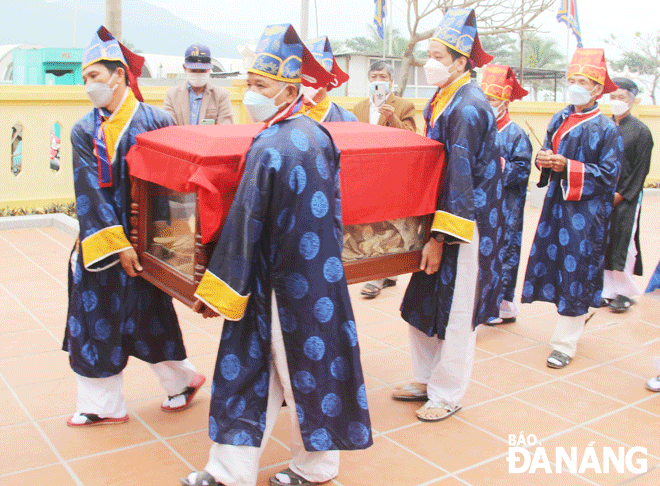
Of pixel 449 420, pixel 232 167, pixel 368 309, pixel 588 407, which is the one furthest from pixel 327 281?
pixel 368 309

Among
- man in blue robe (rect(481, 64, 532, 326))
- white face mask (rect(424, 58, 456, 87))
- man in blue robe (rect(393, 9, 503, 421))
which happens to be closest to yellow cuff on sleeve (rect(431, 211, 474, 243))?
man in blue robe (rect(393, 9, 503, 421))

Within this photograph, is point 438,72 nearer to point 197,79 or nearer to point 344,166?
point 344,166

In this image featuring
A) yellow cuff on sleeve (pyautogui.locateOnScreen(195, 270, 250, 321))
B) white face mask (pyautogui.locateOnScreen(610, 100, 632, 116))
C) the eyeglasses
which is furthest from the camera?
the eyeglasses

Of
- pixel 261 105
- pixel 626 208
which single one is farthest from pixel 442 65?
pixel 626 208

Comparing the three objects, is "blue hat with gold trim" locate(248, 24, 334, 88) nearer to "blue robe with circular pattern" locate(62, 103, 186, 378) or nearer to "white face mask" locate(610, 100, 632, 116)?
"blue robe with circular pattern" locate(62, 103, 186, 378)

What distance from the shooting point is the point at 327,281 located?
258cm

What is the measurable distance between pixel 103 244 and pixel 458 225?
5.15 ft

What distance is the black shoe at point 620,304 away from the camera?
557 cm

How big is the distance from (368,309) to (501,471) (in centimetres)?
243

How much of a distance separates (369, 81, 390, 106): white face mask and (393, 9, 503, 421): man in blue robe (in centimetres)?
197

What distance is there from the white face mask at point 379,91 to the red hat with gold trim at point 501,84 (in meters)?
0.90

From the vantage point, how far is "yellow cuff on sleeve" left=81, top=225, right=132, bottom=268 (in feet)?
10.0

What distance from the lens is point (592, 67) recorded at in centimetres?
443

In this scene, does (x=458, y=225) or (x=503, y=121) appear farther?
(x=503, y=121)
